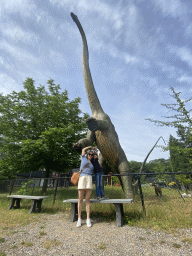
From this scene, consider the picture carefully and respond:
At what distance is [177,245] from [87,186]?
185 centimetres

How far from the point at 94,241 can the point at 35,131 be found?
8077 mm

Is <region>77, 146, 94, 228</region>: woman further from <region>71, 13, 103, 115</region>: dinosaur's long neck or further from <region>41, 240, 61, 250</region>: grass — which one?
<region>71, 13, 103, 115</region>: dinosaur's long neck

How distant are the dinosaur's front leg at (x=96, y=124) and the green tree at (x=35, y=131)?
2580mm

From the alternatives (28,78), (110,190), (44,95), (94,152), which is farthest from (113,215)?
(28,78)

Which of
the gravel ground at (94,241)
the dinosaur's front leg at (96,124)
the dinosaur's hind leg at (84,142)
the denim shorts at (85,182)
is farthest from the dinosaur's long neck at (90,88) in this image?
the gravel ground at (94,241)

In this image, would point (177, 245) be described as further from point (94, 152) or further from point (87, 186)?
point (94, 152)

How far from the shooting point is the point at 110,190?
6.27 m

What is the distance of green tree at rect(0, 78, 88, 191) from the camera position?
809 centimetres

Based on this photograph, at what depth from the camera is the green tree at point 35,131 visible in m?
8.09

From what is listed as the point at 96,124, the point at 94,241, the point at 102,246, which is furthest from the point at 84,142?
the point at 102,246

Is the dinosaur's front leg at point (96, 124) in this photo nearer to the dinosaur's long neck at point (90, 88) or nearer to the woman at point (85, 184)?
the dinosaur's long neck at point (90, 88)

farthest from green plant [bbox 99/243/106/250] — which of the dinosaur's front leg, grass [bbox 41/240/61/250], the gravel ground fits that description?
the dinosaur's front leg

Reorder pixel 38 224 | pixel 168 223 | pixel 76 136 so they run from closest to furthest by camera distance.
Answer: pixel 168 223, pixel 38 224, pixel 76 136

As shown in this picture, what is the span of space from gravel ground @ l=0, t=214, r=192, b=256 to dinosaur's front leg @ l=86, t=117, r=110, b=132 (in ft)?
9.78
